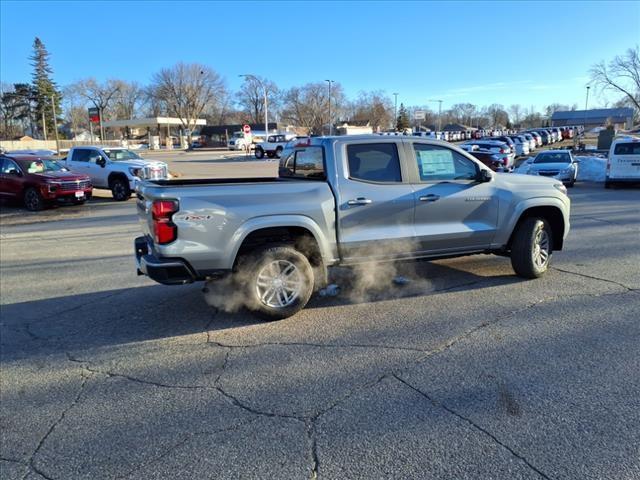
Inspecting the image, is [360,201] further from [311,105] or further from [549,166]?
[311,105]

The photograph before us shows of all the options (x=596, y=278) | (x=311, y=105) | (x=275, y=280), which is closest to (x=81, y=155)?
(x=275, y=280)

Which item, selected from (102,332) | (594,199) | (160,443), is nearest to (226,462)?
(160,443)

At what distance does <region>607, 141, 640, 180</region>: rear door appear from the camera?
685 inches

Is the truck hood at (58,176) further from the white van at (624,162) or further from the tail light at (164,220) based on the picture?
the white van at (624,162)

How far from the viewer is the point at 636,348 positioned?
4020 millimetres

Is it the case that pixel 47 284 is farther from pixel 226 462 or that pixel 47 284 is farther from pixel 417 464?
pixel 417 464

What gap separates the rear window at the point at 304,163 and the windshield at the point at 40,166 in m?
12.3

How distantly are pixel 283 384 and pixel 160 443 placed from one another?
995 millimetres

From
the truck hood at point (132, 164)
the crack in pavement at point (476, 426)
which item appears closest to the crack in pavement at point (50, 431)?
the crack in pavement at point (476, 426)

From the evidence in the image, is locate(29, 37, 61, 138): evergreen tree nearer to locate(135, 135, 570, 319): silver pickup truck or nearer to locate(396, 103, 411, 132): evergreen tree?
locate(396, 103, 411, 132): evergreen tree

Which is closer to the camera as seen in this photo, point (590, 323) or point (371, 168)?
point (590, 323)

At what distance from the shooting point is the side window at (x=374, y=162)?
206 inches

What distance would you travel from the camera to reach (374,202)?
5.15 metres

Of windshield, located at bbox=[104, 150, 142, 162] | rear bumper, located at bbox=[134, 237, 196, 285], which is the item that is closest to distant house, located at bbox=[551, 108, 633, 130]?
windshield, located at bbox=[104, 150, 142, 162]
